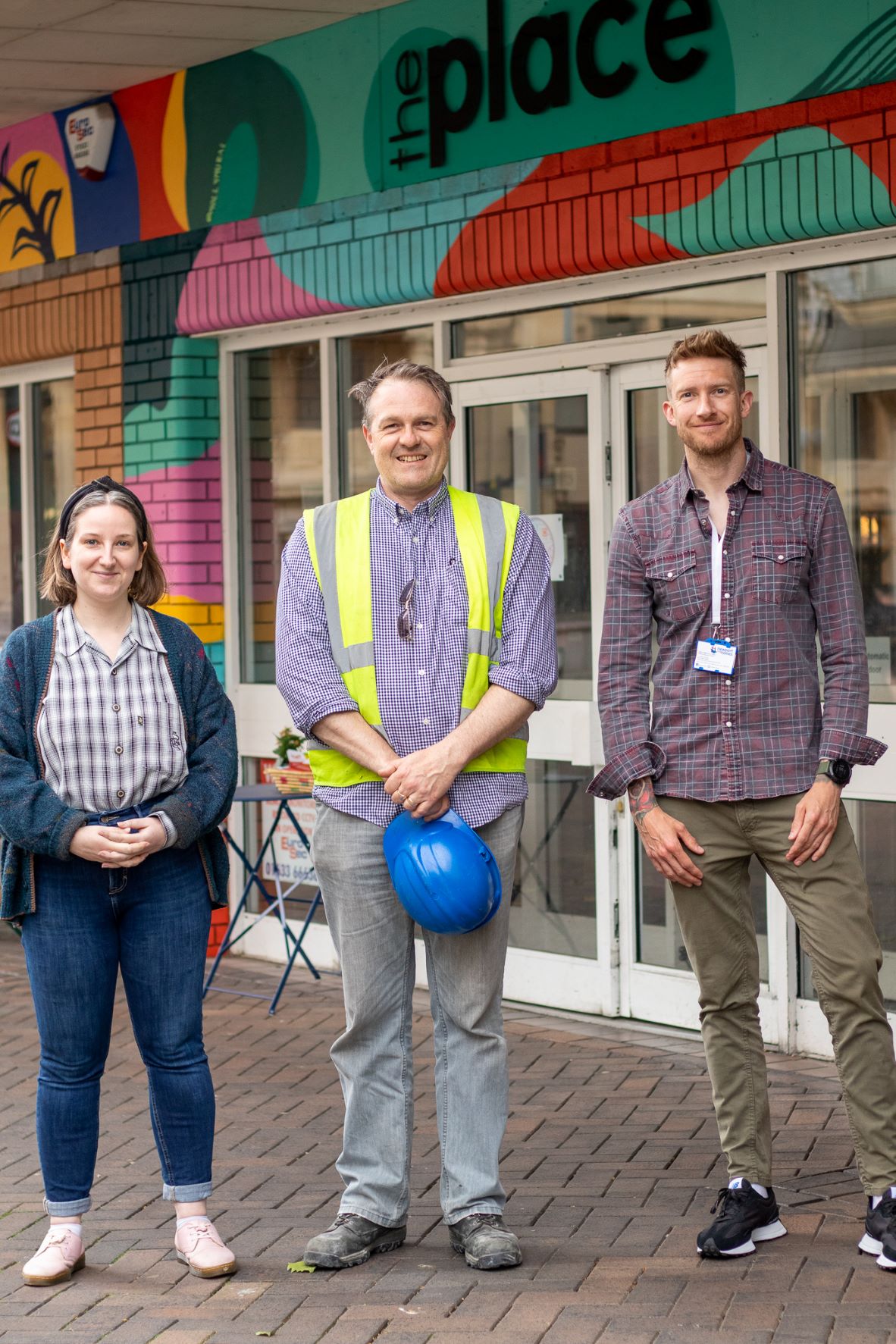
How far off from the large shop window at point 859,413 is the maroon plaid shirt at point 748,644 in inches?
64.0

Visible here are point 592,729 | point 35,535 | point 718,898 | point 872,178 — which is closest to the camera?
point 718,898

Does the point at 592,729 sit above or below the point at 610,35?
below

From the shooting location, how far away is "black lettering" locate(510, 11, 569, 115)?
6215 millimetres

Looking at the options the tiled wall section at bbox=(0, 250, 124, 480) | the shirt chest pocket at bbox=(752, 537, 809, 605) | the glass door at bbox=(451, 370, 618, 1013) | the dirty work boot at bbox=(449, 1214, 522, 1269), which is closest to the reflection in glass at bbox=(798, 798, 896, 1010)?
the glass door at bbox=(451, 370, 618, 1013)

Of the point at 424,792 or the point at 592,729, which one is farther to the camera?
the point at 592,729

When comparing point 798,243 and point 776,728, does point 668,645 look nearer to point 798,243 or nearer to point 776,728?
point 776,728

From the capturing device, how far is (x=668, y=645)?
4.18 meters

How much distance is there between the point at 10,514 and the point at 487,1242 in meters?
6.51

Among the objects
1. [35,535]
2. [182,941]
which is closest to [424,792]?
[182,941]

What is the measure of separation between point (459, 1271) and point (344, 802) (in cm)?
107

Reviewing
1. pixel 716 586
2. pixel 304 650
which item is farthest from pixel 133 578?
pixel 716 586

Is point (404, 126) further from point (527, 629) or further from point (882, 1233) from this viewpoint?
point (882, 1233)

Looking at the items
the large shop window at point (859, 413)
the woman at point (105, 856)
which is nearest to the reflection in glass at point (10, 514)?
the large shop window at point (859, 413)

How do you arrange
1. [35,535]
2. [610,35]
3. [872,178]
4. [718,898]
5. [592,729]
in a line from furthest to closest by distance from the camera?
[35,535] → [592,729] → [610,35] → [872,178] → [718,898]
